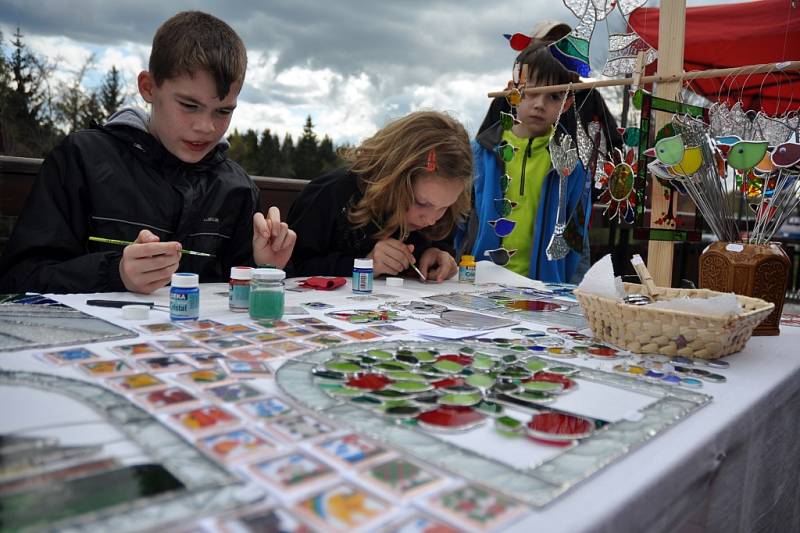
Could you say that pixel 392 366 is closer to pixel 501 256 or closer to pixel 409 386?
pixel 409 386

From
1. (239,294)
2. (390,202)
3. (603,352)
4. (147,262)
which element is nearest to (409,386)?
(603,352)

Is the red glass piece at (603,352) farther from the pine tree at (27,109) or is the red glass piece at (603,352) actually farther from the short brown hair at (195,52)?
the pine tree at (27,109)

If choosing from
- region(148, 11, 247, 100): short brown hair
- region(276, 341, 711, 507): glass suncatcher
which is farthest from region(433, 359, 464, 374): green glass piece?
region(148, 11, 247, 100): short brown hair

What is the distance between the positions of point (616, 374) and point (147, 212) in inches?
50.3

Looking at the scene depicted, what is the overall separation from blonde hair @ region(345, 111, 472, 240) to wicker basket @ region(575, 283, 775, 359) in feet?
2.74

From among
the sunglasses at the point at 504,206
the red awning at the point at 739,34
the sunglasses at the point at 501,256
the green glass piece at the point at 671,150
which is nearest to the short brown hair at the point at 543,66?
the sunglasses at the point at 504,206

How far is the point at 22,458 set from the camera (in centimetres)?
48

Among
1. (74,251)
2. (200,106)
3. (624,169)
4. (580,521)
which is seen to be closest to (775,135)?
(624,169)

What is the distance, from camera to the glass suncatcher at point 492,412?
1.73ft

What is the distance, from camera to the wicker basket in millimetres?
938

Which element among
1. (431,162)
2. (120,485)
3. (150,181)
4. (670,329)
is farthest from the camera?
(431,162)

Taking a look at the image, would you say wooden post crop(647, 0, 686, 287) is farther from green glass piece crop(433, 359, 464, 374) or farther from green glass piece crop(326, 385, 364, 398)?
green glass piece crop(326, 385, 364, 398)

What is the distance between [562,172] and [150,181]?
47.5 inches

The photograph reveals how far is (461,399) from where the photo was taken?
68cm
